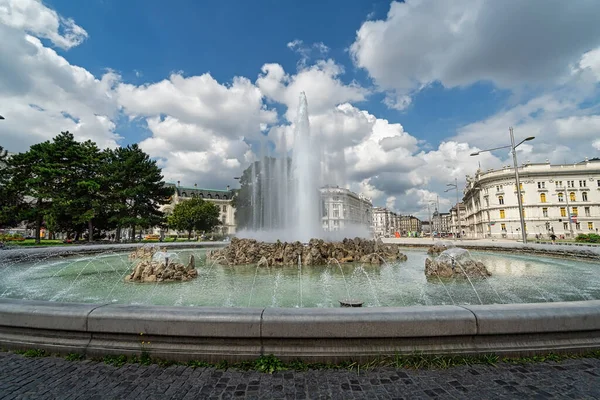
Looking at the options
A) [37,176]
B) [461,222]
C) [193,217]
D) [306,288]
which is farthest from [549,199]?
[37,176]

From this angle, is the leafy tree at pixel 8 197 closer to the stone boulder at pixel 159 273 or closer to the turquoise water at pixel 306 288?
the turquoise water at pixel 306 288

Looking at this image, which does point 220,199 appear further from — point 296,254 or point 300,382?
point 300,382

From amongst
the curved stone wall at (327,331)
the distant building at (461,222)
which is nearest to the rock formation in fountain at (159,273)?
the curved stone wall at (327,331)

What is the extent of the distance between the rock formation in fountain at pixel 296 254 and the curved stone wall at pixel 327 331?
1279 centimetres

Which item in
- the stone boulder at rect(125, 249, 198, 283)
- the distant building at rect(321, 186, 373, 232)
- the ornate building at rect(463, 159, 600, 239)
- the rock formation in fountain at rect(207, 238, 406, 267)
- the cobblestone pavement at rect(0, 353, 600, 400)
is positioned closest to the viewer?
the cobblestone pavement at rect(0, 353, 600, 400)

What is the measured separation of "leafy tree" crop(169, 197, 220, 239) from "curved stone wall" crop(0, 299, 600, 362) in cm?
6619

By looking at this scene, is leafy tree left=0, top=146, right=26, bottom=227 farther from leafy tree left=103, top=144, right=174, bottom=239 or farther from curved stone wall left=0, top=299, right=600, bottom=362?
curved stone wall left=0, top=299, right=600, bottom=362

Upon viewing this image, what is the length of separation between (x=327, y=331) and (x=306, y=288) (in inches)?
258

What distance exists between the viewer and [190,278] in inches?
508

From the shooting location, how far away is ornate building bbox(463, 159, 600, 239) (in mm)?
75438

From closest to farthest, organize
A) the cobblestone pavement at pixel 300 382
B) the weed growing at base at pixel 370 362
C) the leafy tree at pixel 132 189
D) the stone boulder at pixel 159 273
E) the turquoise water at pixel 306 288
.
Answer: the cobblestone pavement at pixel 300 382
the weed growing at base at pixel 370 362
the turquoise water at pixel 306 288
the stone boulder at pixel 159 273
the leafy tree at pixel 132 189

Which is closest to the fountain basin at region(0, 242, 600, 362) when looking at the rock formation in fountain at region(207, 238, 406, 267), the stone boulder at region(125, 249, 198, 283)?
the stone boulder at region(125, 249, 198, 283)

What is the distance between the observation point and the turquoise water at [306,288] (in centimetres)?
862

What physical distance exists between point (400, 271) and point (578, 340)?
1073 cm
